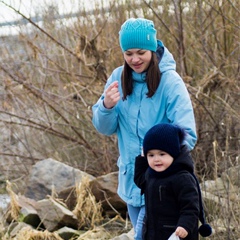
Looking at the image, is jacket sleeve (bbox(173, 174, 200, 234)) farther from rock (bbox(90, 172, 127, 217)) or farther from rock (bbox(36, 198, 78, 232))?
rock (bbox(90, 172, 127, 217))

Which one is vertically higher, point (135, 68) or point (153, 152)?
point (135, 68)

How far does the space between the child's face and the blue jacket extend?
0.30 metres

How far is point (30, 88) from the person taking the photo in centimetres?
868

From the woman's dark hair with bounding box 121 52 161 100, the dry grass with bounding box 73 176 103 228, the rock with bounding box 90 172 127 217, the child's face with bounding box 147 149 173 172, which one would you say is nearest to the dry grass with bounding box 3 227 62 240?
the dry grass with bounding box 73 176 103 228

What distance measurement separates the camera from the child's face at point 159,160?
420cm

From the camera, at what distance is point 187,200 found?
4094 mm

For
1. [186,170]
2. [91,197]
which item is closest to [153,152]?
[186,170]

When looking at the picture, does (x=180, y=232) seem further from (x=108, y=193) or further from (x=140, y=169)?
(x=108, y=193)

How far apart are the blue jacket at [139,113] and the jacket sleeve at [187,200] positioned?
43 centimetres

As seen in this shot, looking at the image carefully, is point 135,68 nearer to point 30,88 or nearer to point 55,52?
point 30,88

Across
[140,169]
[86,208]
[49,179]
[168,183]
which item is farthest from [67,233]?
[168,183]

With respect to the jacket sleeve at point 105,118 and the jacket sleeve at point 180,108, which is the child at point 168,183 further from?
the jacket sleeve at point 105,118

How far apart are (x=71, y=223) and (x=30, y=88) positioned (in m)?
2.13

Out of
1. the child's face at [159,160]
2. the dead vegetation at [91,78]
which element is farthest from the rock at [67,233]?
the child's face at [159,160]
